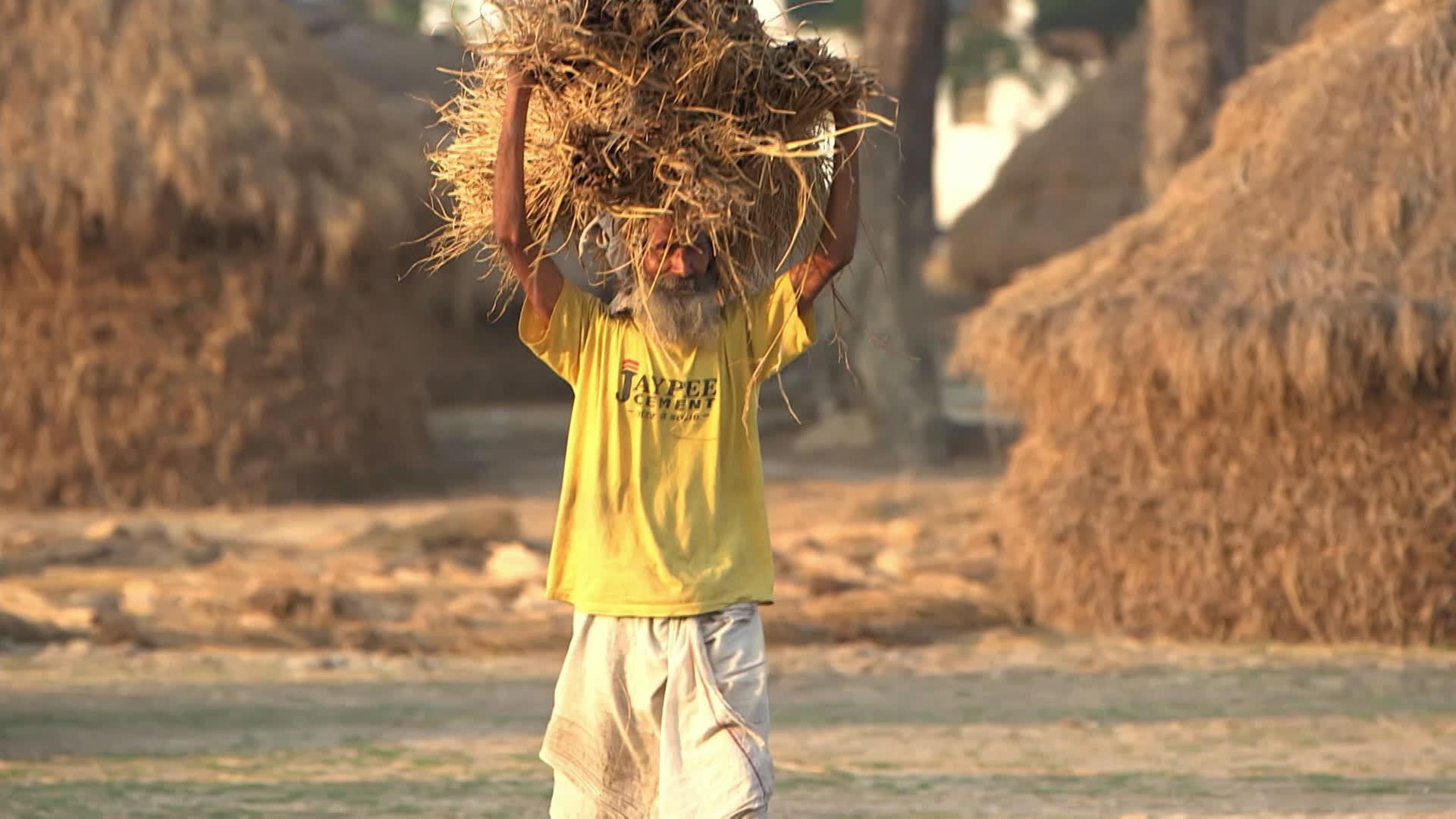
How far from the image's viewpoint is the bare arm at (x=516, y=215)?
408cm

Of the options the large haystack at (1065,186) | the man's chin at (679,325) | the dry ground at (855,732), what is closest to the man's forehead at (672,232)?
the man's chin at (679,325)

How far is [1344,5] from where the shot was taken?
9.30 metres

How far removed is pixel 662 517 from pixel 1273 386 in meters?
4.10

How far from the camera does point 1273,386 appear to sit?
7.59 meters

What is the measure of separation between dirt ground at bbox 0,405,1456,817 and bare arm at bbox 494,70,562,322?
5.10 feet

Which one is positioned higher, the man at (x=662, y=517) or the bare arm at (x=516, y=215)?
the bare arm at (x=516, y=215)

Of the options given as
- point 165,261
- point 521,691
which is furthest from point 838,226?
point 165,261

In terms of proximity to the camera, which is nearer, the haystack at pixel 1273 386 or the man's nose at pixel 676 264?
the man's nose at pixel 676 264

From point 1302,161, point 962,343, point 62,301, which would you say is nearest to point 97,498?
point 62,301

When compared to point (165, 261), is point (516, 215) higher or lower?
lower

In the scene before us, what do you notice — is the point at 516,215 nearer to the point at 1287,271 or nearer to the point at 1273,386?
the point at 1273,386

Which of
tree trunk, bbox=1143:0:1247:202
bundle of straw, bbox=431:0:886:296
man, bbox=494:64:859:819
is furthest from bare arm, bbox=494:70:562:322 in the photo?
tree trunk, bbox=1143:0:1247:202

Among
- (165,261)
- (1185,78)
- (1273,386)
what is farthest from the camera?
(165,261)

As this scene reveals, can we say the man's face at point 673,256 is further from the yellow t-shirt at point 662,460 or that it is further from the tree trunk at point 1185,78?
the tree trunk at point 1185,78
